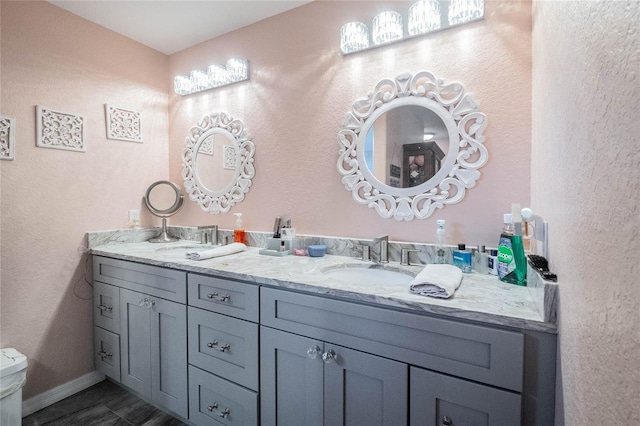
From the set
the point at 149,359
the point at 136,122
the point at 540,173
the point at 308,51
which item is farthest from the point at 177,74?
the point at 540,173

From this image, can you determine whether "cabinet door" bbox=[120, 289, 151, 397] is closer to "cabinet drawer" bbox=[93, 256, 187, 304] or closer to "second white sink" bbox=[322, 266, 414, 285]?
"cabinet drawer" bbox=[93, 256, 187, 304]

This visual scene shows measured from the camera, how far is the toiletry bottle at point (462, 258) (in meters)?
1.30

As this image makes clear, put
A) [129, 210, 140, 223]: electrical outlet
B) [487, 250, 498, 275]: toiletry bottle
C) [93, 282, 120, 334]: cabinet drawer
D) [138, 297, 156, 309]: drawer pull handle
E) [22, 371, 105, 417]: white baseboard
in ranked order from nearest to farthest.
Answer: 1. [487, 250, 498, 275]: toiletry bottle
2. [138, 297, 156, 309]: drawer pull handle
3. [22, 371, 105, 417]: white baseboard
4. [93, 282, 120, 334]: cabinet drawer
5. [129, 210, 140, 223]: electrical outlet

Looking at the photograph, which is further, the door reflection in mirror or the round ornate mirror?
the round ornate mirror

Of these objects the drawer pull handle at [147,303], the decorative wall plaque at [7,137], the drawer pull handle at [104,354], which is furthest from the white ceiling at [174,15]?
the drawer pull handle at [104,354]

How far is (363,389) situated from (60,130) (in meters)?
2.17

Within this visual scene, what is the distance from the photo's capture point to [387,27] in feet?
4.83

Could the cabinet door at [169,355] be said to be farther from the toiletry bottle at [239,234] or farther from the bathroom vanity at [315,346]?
the toiletry bottle at [239,234]

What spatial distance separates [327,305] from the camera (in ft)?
3.50

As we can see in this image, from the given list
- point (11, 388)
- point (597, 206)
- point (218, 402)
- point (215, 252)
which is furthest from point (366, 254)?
point (11, 388)

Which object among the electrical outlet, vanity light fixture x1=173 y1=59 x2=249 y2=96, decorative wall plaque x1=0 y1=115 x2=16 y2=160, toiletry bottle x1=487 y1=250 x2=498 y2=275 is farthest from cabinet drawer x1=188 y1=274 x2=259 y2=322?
vanity light fixture x1=173 y1=59 x2=249 y2=96

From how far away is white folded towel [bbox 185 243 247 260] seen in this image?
5.09ft

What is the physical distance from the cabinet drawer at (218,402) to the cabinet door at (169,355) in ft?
0.21

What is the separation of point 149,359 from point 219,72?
181 cm
